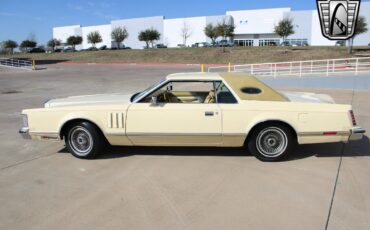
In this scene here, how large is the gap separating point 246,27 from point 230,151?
9282cm

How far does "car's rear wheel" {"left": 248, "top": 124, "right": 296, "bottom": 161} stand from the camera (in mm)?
5035

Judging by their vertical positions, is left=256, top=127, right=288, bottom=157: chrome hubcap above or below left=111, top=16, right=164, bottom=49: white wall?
below

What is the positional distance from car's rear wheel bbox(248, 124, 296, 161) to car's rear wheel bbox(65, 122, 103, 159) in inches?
91.4

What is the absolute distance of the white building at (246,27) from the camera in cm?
8544

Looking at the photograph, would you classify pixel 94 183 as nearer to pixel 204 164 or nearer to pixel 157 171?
pixel 157 171

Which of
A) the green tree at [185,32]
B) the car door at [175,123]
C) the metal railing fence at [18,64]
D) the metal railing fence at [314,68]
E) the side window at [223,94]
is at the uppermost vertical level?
the green tree at [185,32]

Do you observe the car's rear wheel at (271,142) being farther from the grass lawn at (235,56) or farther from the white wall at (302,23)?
the white wall at (302,23)

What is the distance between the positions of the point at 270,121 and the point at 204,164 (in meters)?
1.14

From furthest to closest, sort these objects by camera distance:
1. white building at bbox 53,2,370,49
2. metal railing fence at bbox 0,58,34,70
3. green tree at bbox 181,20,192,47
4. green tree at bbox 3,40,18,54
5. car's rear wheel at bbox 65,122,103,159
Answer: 1. green tree at bbox 3,40,18,54
2. green tree at bbox 181,20,192,47
3. white building at bbox 53,2,370,49
4. metal railing fence at bbox 0,58,34,70
5. car's rear wheel at bbox 65,122,103,159

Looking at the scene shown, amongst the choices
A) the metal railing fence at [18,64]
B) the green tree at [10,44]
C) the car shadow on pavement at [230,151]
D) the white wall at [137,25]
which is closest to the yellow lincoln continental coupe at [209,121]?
the car shadow on pavement at [230,151]

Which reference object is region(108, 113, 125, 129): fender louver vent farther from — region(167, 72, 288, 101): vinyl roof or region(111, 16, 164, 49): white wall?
region(111, 16, 164, 49): white wall

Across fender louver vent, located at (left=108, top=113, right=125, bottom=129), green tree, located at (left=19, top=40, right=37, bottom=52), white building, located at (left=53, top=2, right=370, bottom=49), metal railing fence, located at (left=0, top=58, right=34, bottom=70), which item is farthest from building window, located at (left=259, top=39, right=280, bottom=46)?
fender louver vent, located at (left=108, top=113, right=125, bottom=129)

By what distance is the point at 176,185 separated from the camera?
14.1ft

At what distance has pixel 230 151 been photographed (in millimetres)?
5684
